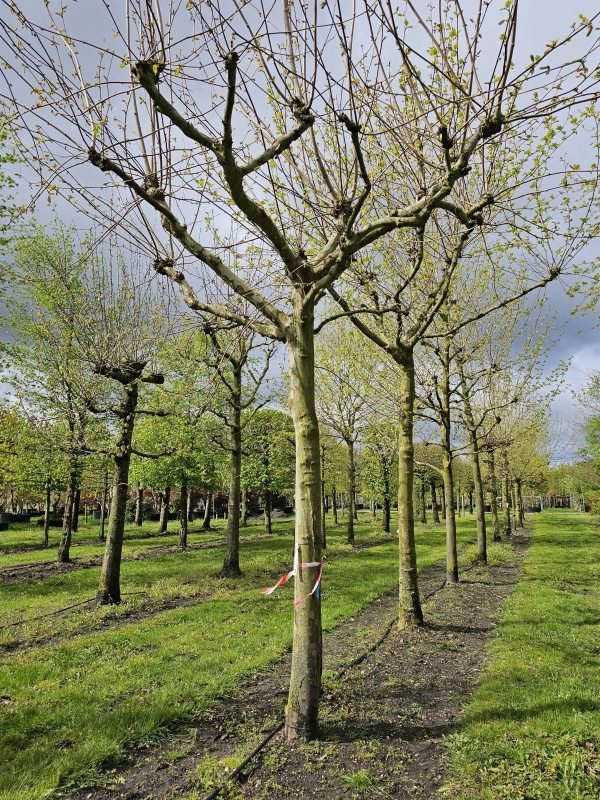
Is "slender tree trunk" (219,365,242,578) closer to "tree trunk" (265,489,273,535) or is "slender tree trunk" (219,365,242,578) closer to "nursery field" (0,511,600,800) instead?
"nursery field" (0,511,600,800)

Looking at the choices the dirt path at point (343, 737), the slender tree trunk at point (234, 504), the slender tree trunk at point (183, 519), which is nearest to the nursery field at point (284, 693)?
the dirt path at point (343, 737)

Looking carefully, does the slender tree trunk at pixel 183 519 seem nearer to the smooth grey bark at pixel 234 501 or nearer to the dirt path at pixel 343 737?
the smooth grey bark at pixel 234 501

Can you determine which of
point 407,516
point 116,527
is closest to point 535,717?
point 407,516

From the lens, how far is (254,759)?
13.2ft

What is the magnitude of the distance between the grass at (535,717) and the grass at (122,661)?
2.82 meters

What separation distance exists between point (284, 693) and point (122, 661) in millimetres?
2718

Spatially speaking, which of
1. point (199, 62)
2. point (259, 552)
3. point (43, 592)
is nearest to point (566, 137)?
point (199, 62)

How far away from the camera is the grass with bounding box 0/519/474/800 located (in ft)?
13.9

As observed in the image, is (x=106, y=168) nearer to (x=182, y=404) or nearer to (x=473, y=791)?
(x=473, y=791)

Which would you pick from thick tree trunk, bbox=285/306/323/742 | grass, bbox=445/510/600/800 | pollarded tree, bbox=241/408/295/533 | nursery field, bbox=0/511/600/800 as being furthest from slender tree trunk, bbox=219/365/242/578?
pollarded tree, bbox=241/408/295/533

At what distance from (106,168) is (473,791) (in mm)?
5966

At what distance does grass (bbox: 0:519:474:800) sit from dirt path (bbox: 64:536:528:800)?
0.34 m

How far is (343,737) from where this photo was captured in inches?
171

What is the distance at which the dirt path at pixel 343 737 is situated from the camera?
145 inches
